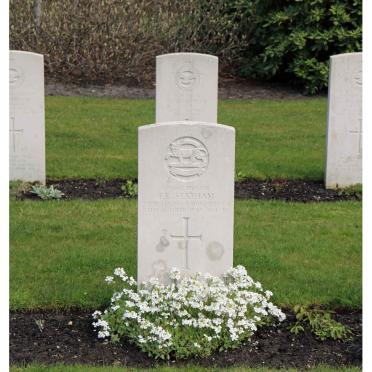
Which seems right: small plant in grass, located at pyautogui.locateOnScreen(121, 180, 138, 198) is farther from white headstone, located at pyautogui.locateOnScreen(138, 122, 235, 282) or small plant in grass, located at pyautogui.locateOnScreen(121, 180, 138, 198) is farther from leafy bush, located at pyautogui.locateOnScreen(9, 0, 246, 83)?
leafy bush, located at pyautogui.locateOnScreen(9, 0, 246, 83)

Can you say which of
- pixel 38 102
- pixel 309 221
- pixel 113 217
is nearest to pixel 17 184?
pixel 38 102

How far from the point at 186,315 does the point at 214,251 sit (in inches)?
22.8

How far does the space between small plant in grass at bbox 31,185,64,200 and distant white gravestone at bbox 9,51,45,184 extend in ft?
1.63

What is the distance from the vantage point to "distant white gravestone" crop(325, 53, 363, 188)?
9.66 m

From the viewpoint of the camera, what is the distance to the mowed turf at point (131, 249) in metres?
6.57

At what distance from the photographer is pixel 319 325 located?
599cm

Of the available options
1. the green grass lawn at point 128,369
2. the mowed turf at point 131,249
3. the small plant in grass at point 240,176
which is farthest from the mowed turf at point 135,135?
the green grass lawn at point 128,369

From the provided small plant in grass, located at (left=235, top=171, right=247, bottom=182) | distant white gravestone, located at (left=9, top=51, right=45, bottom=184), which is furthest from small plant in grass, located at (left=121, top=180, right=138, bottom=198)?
small plant in grass, located at (left=235, top=171, right=247, bottom=182)

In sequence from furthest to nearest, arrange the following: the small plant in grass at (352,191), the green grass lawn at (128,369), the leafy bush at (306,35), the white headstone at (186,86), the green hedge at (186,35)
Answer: the green hedge at (186,35)
the leafy bush at (306,35)
the white headstone at (186,86)
the small plant in grass at (352,191)
the green grass lawn at (128,369)

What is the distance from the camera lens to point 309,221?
859cm

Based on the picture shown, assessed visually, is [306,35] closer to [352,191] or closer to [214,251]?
[352,191]

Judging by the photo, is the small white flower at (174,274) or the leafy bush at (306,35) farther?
the leafy bush at (306,35)

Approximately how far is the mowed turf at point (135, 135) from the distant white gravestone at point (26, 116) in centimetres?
47

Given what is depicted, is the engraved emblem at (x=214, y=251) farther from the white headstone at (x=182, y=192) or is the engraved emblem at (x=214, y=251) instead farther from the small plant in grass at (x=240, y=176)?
the small plant in grass at (x=240, y=176)
